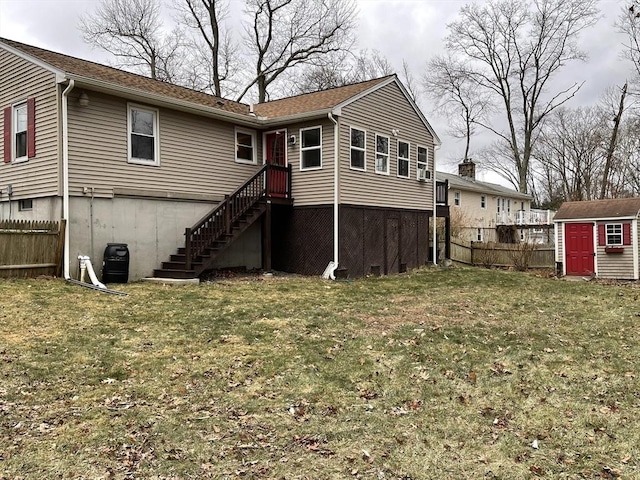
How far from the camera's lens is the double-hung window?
52.0 ft

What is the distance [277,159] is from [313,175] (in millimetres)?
1484

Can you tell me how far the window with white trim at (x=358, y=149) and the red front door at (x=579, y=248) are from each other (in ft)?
31.9

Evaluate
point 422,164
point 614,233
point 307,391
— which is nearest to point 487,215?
point 614,233

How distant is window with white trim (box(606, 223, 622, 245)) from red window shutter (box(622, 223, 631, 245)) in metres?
0.11

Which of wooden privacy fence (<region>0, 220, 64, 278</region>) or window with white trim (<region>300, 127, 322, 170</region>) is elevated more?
window with white trim (<region>300, 127, 322, 170</region>)

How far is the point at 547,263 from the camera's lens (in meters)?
21.2

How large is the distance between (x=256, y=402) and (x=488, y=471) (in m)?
2.16

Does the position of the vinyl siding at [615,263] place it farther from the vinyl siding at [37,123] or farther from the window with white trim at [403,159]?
the vinyl siding at [37,123]

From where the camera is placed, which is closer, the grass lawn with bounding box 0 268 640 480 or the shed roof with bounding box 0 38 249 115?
the grass lawn with bounding box 0 268 640 480

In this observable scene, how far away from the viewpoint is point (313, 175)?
14.4 metres

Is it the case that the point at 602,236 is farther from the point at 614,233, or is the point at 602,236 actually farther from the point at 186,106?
the point at 186,106

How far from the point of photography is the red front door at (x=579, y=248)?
1888cm

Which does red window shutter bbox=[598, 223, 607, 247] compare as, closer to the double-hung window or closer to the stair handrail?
the double-hung window

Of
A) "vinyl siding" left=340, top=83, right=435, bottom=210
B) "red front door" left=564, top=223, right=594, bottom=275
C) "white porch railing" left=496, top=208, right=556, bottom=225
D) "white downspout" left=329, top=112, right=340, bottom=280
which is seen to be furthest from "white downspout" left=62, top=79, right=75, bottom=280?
"white porch railing" left=496, top=208, right=556, bottom=225
